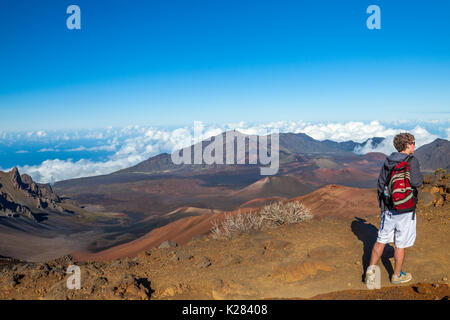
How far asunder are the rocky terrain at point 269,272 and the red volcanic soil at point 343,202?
6.02 meters

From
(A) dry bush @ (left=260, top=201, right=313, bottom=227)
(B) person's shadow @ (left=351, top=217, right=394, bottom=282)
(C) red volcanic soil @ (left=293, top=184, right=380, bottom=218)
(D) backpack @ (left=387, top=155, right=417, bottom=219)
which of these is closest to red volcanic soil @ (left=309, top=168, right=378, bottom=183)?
(C) red volcanic soil @ (left=293, top=184, right=380, bottom=218)

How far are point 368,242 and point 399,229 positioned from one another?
2.09 meters

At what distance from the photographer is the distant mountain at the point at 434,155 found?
65.1 metres

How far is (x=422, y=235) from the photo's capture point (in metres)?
5.79

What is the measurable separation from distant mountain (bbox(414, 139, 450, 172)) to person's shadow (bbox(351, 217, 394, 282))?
67960mm

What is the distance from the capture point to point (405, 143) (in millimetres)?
3641

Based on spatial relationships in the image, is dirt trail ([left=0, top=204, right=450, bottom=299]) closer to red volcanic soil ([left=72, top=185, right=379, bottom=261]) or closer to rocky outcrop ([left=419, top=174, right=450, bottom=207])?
rocky outcrop ([left=419, top=174, right=450, bottom=207])

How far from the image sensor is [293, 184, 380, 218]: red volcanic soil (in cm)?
1263

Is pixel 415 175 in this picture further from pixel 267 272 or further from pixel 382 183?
pixel 267 272

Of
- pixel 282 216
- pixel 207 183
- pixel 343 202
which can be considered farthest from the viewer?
pixel 207 183

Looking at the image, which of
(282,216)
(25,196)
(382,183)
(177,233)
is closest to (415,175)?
(382,183)
